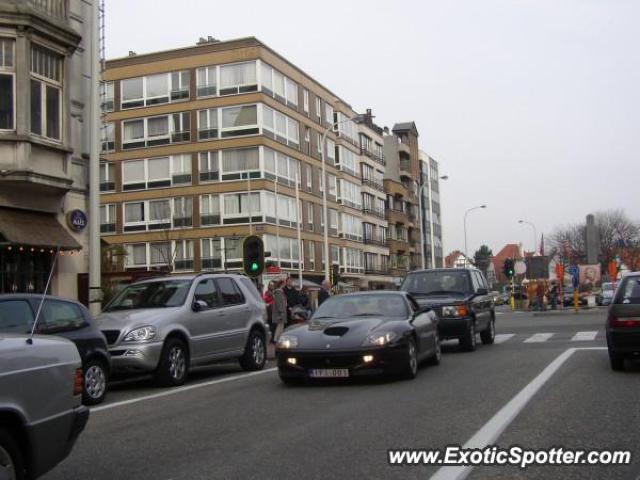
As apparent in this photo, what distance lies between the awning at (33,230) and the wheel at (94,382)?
819 cm

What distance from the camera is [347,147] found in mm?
73500

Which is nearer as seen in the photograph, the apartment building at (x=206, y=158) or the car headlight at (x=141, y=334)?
the car headlight at (x=141, y=334)

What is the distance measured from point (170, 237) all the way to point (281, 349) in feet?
146

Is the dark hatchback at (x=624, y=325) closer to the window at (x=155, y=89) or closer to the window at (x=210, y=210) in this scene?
the window at (x=210, y=210)

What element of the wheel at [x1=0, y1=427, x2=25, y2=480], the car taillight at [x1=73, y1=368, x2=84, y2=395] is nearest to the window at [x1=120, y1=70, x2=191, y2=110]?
the car taillight at [x1=73, y1=368, x2=84, y2=395]

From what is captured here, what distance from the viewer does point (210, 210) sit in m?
54.8

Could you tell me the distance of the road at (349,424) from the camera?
612 centimetres

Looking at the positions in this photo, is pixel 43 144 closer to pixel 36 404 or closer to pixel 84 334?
pixel 84 334

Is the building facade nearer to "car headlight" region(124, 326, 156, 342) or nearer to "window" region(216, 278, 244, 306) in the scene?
"window" region(216, 278, 244, 306)

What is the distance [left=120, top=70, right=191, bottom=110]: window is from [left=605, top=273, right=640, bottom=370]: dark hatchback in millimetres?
47747

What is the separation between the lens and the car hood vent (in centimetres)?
1138

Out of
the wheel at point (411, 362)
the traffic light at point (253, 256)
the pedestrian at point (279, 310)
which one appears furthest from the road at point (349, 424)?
the traffic light at point (253, 256)

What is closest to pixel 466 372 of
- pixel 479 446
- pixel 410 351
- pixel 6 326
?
pixel 410 351

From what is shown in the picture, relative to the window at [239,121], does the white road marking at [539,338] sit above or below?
below
